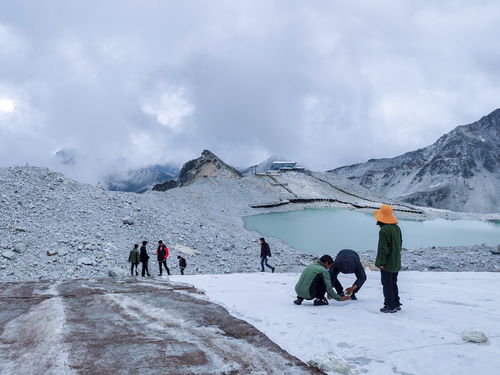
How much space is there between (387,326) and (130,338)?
3.47 metres

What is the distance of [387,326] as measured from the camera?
617 cm

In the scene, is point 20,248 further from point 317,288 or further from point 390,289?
Answer: point 390,289

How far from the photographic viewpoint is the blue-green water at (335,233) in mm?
37344

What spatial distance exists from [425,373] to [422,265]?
17.6 meters

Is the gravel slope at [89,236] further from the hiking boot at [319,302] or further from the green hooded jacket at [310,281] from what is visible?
the hiking boot at [319,302]

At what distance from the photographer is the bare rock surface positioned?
4488mm

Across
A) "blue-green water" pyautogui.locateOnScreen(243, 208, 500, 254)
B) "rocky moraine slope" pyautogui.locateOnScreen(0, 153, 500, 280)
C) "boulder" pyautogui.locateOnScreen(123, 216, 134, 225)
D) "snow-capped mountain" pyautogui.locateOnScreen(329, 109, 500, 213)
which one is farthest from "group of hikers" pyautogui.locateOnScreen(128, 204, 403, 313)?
"snow-capped mountain" pyautogui.locateOnScreen(329, 109, 500, 213)

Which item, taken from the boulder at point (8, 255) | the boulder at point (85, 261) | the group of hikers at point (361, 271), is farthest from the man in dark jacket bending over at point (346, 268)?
the boulder at point (8, 255)

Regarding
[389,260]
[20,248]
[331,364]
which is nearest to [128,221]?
[20,248]

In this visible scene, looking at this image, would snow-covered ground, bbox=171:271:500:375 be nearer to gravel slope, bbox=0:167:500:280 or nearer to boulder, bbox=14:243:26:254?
gravel slope, bbox=0:167:500:280

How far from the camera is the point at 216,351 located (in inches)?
197

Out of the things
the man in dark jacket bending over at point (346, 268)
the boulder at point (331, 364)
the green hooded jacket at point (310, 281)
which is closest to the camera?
the boulder at point (331, 364)

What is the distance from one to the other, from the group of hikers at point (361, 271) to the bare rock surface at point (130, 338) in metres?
1.67

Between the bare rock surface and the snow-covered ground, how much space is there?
50cm
